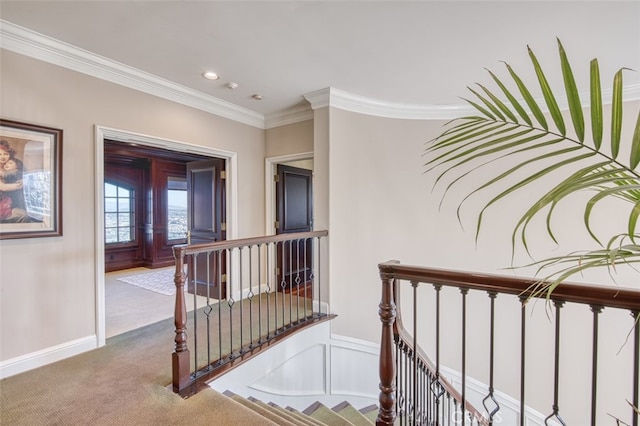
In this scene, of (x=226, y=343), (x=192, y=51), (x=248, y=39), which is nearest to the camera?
(x=248, y=39)

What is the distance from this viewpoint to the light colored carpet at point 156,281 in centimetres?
473

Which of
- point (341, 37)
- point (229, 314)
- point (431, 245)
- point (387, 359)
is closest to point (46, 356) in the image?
point (229, 314)

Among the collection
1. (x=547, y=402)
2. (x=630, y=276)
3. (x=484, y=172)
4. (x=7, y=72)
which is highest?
(x=7, y=72)

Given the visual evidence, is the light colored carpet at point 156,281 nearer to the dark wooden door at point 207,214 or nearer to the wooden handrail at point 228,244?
the dark wooden door at point 207,214

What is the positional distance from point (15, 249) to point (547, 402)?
5.26m

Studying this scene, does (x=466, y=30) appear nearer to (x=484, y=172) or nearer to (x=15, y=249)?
(x=484, y=172)

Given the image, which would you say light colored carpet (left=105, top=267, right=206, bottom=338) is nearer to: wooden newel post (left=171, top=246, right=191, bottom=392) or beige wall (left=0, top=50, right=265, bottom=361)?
beige wall (left=0, top=50, right=265, bottom=361)

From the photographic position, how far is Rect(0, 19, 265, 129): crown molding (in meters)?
2.30

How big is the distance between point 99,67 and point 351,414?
4131mm

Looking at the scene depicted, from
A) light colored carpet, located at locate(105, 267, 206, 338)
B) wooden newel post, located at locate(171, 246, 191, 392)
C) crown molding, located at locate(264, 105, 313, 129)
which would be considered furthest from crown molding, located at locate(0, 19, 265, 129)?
light colored carpet, located at locate(105, 267, 206, 338)

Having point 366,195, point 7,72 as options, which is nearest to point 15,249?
point 7,72

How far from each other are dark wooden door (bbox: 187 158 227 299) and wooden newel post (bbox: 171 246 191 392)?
1735 millimetres

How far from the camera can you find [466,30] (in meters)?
2.33

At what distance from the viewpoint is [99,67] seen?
→ 273 cm
